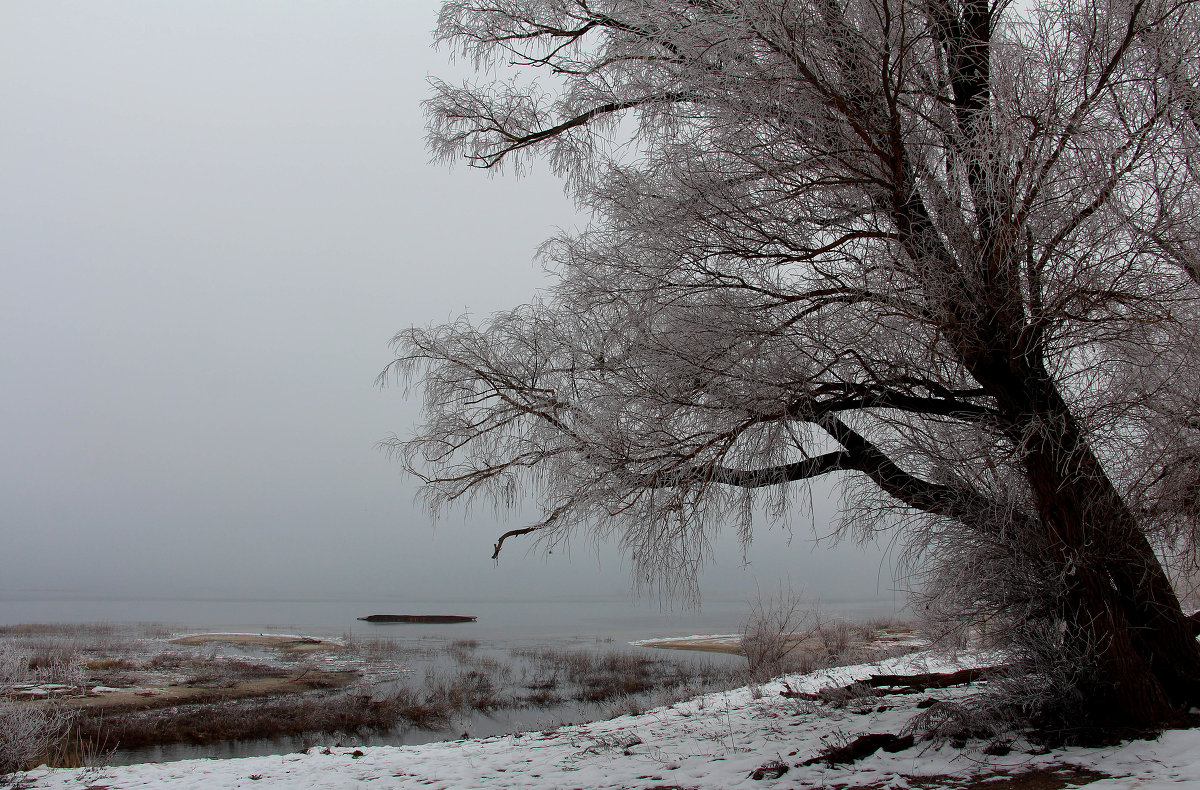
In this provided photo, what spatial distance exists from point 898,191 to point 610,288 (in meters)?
2.38

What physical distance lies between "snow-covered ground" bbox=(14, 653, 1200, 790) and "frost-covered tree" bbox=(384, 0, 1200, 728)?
936 mm

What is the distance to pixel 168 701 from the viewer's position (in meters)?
13.0

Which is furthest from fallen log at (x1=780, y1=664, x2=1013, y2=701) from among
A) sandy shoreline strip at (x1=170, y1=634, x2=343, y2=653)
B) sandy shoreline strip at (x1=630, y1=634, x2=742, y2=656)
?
sandy shoreline strip at (x1=170, y1=634, x2=343, y2=653)

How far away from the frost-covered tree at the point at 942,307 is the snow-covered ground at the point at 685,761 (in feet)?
3.07

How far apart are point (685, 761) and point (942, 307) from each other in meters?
3.84

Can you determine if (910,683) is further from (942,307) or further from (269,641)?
(269,641)

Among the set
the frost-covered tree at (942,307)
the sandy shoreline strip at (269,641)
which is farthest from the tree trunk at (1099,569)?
the sandy shoreline strip at (269,641)

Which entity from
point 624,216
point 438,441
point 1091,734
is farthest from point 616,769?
point 624,216

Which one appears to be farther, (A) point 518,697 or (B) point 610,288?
(A) point 518,697

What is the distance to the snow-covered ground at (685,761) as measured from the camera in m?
4.14

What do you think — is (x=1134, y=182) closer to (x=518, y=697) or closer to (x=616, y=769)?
(x=616, y=769)

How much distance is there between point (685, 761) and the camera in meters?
5.35

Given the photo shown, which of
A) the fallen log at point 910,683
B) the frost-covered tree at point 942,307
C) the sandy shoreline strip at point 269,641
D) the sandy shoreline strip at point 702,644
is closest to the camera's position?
the frost-covered tree at point 942,307

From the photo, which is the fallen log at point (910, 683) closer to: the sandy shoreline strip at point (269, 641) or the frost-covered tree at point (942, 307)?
the frost-covered tree at point (942, 307)
